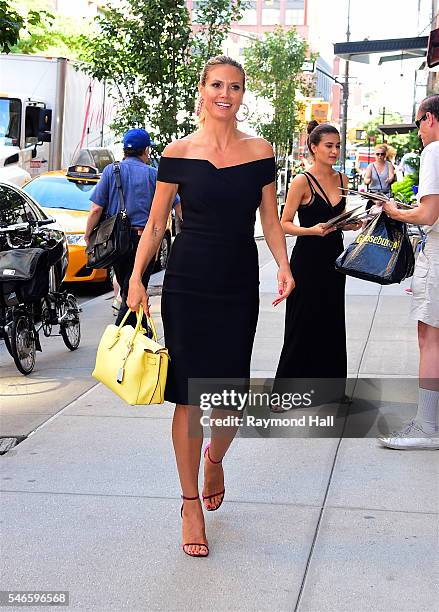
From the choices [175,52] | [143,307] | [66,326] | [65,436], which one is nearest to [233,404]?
[143,307]

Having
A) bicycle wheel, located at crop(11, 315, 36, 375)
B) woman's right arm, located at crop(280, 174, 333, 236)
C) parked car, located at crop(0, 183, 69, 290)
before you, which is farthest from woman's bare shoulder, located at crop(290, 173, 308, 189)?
parked car, located at crop(0, 183, 69, 290)

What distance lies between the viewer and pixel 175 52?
16.7 m

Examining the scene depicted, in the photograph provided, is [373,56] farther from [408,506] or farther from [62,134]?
[408,506]

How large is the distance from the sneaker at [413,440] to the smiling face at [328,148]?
1.71 metres

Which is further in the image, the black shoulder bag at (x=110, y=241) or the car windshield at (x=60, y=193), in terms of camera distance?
the car windshield at (x=60, y=193)

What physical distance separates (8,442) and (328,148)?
260 cm

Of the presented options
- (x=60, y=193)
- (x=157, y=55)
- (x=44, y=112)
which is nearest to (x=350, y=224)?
(x=60, y=193)

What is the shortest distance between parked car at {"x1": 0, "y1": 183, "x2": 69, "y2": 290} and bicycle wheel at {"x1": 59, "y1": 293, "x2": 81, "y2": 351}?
370 mm

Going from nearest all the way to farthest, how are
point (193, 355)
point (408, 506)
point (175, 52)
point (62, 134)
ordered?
point (193, 355), point (408, 506), point (175, 52), point (62, 134)

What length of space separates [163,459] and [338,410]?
1465mm

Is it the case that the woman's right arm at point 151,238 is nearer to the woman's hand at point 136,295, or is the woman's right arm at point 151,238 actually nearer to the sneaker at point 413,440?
the woman's hand at point 136,295

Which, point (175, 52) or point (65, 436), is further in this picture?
point (175, 52)

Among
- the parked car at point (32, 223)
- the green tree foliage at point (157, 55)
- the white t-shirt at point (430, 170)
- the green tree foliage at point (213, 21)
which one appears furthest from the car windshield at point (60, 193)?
the white t-shirt at point (430, 170)

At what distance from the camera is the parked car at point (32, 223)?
30.0ft
